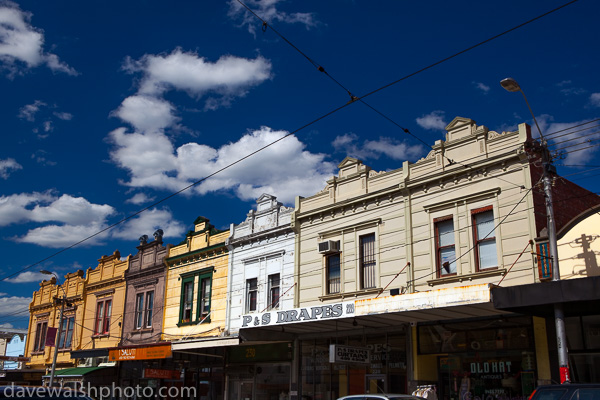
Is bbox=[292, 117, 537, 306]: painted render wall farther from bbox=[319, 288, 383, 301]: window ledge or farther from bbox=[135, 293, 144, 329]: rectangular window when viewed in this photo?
bbox=[135, 293, 144, 329]: rectangular window

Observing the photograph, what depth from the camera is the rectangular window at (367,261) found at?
19.4 m

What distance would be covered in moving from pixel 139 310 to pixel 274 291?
9476 millimetres

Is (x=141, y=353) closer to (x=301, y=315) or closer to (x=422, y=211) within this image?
(x=301, y=315)

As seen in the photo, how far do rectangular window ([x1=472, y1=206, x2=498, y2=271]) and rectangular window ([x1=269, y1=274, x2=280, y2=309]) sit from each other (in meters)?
8.30

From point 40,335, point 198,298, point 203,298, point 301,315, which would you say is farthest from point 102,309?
point 301,315

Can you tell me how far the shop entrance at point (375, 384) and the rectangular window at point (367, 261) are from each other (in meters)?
2.73

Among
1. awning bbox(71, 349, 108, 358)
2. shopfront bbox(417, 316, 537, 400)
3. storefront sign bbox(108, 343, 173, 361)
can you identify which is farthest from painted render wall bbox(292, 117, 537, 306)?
awning bbox(71, 349, 108, 358)

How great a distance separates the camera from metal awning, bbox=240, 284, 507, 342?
46.3 feet

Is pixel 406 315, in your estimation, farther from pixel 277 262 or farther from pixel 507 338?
pixel 277 262

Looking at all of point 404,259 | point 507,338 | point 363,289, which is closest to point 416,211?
point 404,259

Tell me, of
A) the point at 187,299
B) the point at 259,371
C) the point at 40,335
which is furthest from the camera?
the point at 40,335

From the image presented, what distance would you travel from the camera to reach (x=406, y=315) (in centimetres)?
1630

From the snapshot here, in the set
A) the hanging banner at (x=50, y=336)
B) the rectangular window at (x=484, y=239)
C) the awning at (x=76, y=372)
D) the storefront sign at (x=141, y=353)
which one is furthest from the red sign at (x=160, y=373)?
the rectangular window at (x=484, y=239)

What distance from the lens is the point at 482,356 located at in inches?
636
